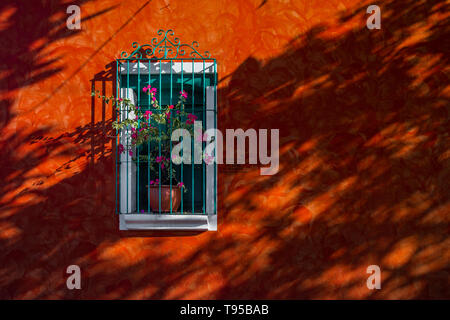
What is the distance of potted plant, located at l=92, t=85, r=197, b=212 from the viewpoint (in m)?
3.65

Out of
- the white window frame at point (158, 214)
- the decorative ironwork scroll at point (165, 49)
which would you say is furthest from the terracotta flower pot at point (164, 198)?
the decorative ironwork scroll at point (165, 49)

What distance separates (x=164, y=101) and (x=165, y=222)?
127 centimetres

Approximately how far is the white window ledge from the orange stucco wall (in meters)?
0.14

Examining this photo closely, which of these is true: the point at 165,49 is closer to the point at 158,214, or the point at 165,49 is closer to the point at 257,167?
the point at 257,167

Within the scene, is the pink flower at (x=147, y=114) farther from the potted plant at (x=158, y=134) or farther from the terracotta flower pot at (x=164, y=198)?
the terracotta flower pot at (x=164, y=198)

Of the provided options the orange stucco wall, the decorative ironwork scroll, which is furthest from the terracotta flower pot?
the decorative ironwork scroll

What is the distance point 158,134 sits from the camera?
12.3 feet

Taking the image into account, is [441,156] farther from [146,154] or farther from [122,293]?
[122,293]

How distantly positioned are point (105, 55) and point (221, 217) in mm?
2063

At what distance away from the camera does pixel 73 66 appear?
3.87 metres

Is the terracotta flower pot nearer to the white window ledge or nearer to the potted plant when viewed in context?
the potted plant

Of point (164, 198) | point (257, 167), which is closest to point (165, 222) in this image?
point (164, 198)

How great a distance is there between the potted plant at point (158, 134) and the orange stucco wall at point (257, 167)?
0.28 metres

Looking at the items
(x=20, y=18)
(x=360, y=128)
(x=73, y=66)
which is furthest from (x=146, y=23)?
(x=360, y=128)
